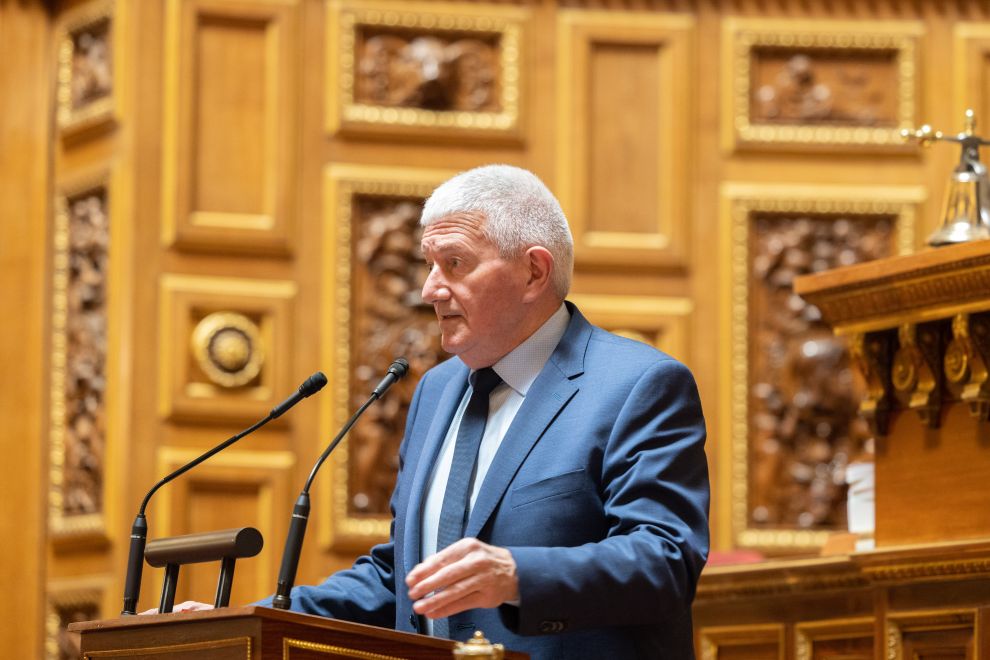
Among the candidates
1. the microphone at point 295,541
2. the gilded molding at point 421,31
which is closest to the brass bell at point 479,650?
the microphone at point 295,541

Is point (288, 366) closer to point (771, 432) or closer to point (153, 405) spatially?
point (153, 405)

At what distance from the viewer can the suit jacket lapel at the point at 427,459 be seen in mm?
2775

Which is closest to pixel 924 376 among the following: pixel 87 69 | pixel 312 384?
pixel 312 384

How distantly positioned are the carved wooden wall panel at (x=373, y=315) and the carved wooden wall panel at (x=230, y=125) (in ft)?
0.66

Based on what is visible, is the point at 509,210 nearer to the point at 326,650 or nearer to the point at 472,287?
the point at 472,287

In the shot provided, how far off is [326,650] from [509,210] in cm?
86

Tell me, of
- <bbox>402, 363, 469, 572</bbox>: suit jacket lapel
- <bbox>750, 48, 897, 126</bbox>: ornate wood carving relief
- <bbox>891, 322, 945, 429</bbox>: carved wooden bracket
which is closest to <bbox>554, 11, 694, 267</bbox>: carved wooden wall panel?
<bbox>750, 48, 897, 126</bbox>: ornate wood carving relief

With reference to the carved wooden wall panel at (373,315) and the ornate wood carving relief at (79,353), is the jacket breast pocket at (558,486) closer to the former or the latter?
the carved wooden wall panel at (373,315)

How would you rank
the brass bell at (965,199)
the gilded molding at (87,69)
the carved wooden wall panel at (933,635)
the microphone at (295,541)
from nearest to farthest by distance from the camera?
the microphone at (295,541), the carved wooden wall panel at (933,635), the brass bell at (965,199), the gilded molding at (87,69)

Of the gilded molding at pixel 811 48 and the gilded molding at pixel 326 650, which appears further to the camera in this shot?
the gilded molding at pixel 811 48

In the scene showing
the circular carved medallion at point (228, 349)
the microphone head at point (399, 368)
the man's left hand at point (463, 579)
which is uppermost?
the circular carved medallion at point (228, 349)

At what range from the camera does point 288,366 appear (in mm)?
5668

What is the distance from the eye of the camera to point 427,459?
2.88 meters

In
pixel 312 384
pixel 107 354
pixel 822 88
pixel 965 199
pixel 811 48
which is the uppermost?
pixel 811 48
